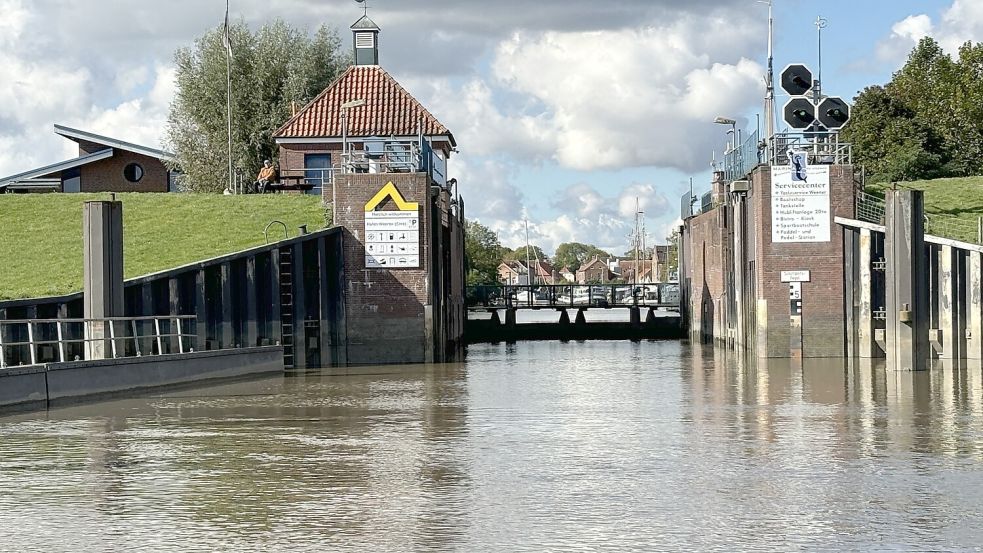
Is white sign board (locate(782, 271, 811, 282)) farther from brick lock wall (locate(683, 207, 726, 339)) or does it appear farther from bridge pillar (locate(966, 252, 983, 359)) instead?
brick lock wall (locate(683, 207, 726, 339))

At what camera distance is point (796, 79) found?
42.3 m

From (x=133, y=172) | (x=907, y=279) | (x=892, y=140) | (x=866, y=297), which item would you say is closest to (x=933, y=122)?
(x=892, y=140)

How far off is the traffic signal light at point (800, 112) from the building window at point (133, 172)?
3556 centimetres

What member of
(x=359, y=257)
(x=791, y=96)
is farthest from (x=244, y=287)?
(x=791, y=96)

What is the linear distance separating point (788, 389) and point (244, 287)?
14658 millimetres

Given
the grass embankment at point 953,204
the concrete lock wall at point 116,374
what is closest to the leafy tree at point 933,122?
the grass embankment at point 953,204

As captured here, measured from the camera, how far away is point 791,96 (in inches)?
1645

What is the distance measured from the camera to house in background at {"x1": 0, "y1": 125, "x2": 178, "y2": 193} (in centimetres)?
6344

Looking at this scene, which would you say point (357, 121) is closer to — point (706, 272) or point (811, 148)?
point (706, 272)

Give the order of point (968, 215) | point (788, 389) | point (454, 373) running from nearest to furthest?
point (788, 389) → point (454, 373) → point (968, 215)

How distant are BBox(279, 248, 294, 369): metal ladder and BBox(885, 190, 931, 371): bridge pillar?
15.8 m

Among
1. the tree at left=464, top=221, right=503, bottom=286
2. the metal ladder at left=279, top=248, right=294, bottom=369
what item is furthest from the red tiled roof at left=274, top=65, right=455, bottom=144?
the tree at left=464, top=221, right=503, bottom=286

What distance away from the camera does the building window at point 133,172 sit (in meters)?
65.6

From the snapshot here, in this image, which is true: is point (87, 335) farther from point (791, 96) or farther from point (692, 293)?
point (692, 293)
